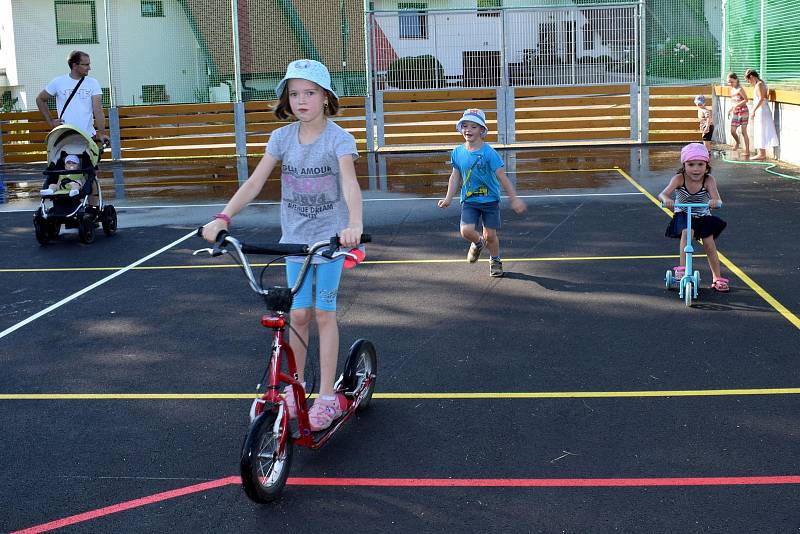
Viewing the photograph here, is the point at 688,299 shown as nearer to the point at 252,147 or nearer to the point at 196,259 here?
the point at 196,259

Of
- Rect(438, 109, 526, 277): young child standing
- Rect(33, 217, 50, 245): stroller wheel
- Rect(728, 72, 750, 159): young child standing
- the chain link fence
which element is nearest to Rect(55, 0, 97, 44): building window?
the chain link fence

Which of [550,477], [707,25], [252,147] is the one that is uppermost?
[707,25]

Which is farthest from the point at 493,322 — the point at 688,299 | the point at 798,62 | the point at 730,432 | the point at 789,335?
the point at 798,62

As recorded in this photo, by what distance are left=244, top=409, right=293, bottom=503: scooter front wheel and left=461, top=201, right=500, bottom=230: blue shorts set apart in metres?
5.46

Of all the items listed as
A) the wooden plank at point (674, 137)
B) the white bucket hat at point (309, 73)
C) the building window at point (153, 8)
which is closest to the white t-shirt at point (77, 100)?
the white bucket hat at point (309, 73)

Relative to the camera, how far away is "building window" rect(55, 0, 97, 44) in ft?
109

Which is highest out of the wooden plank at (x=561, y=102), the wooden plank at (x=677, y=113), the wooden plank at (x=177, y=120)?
the wooden plank at (x=561, y=102)

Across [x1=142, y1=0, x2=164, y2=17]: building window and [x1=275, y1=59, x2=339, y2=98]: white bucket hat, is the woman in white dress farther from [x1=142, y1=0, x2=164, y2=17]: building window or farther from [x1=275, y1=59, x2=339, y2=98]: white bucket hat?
[x1=142, y1=0, x2=164, y2=17]: building window

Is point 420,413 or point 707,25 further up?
point 707,25

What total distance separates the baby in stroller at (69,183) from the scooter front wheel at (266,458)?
8.31 m

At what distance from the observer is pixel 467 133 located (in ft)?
32.3

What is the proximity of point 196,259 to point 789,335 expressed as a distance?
252 inches

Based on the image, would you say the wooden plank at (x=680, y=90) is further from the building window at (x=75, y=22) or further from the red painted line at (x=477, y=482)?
the red painted line at (x=477, y=482)

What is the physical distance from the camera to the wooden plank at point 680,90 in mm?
25141
